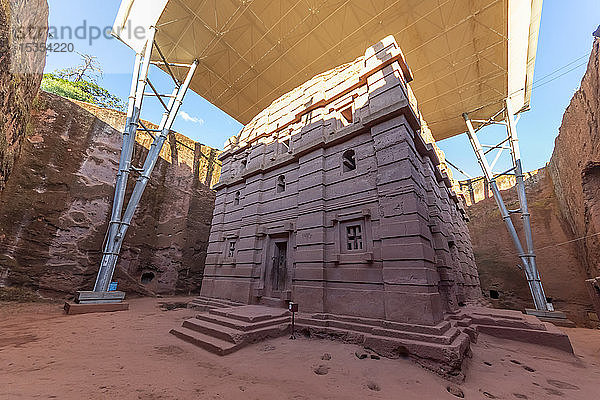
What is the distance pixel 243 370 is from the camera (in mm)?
4785

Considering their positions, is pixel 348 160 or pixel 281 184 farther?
pixel 281 184

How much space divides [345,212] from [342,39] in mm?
12492

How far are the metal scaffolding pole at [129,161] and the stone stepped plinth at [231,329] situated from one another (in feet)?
21.9

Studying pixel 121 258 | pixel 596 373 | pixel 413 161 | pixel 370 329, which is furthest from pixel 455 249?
pixel 121 258

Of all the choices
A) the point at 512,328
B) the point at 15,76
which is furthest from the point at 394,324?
the point at 15,76

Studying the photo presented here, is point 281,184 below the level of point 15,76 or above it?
below

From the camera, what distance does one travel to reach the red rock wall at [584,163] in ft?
38.4

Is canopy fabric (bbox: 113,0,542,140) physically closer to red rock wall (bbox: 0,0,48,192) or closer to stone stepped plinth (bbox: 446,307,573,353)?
red rock wall (bbox: 0,0,48,192)

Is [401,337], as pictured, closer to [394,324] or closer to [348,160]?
[394,324]

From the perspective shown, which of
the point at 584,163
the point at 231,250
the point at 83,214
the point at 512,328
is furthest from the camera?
the point at 83,214

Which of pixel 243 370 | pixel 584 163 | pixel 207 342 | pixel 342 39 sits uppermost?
pixel 342 39

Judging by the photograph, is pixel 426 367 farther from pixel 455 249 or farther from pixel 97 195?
pixel 97 195

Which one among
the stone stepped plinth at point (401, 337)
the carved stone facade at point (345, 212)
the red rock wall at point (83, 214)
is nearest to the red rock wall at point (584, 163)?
the carved stone facade at point (345, 212)

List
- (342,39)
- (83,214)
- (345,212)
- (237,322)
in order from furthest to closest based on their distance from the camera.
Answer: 1. (342,39)
2. (83,214)
3. (345,212)
4. (237,322)
